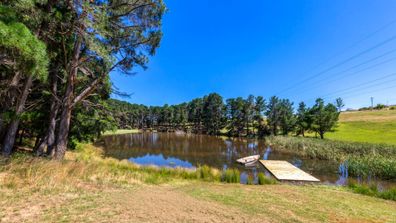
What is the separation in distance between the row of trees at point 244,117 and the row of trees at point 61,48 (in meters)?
21.7

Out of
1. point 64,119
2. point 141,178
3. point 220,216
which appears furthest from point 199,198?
point 64,119

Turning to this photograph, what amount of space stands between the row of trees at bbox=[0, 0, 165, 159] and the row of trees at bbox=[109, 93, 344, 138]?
71.2ft

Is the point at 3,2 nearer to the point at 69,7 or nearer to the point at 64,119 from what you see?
the point at 69,7

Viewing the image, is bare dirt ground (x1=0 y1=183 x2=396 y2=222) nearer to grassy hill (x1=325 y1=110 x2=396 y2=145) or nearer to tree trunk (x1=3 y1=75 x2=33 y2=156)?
tree trunk (x1=3 y1=75 x2=33 y2=156)

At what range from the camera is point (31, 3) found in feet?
16.9

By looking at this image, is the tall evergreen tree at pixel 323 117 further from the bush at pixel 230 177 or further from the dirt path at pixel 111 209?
the dirt path at pixel 111 209

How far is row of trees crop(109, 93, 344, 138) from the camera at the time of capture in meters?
39.1

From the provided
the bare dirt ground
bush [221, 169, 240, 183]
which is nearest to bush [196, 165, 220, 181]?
bush [221, 169, 240, 183]

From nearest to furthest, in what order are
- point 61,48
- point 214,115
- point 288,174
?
1. point 61,48
2. point 288,174
3. point 214,115

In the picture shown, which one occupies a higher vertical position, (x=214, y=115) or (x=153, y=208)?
(x=214, y=115)

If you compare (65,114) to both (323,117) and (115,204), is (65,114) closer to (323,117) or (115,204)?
(115,204)

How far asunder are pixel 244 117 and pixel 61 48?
52502mm

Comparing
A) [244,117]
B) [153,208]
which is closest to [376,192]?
[153,208]

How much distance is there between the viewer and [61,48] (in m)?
8.51
